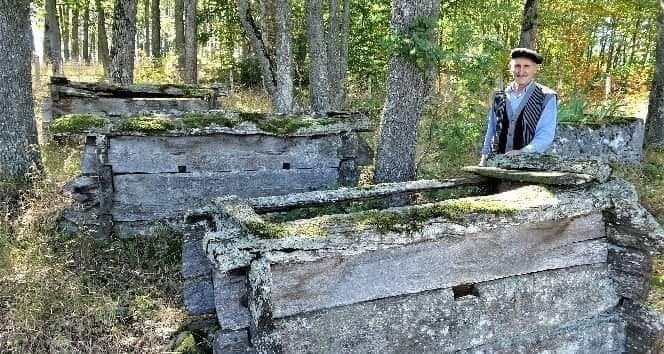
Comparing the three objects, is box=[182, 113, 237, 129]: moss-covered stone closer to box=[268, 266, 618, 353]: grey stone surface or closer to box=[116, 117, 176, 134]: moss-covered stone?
box=[116, 117, 176, 134]: moss-covered stone

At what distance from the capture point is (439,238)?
3027 millimetres

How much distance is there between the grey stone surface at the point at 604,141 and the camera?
873cm

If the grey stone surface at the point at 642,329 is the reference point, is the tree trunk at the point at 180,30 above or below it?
above

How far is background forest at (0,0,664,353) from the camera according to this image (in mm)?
4262

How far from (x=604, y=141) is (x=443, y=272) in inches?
282

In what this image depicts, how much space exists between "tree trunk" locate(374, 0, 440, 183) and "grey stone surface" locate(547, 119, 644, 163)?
3547 millimetres

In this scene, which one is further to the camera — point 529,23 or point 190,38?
point 190,38

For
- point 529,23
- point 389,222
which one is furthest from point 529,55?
point 529,23

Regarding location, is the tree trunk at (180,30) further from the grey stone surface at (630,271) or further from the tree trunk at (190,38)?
the grey stone surface at (630,271)

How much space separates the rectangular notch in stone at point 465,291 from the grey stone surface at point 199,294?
4.84ft

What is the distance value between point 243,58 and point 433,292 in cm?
1498

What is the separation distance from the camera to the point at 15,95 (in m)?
6.73

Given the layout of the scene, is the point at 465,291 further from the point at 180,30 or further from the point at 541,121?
the point at 180,30

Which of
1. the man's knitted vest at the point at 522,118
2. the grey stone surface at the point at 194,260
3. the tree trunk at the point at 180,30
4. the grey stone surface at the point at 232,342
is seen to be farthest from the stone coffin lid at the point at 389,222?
the tree trunk at the point at 180,30
